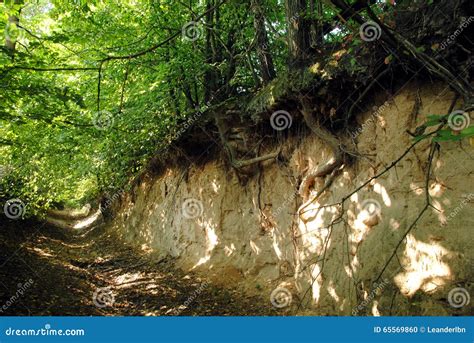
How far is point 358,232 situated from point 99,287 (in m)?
4.84

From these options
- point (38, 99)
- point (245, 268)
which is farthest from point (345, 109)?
point (38, 99)

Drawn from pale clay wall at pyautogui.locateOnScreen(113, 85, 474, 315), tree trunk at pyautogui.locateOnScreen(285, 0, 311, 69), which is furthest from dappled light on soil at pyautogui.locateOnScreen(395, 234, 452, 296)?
tree trunk at pyautogui.locateOnScreen(285, 0, 311, 69)

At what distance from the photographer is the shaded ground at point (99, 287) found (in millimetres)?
5070

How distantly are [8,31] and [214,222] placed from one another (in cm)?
537

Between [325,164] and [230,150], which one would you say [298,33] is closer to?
[325,164]

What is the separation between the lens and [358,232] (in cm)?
462

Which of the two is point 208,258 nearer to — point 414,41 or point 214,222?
point 214,222

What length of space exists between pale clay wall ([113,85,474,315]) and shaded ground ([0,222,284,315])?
0.50m

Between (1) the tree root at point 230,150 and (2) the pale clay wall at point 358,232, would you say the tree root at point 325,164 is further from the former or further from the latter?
(1) the tree root at point 230,150

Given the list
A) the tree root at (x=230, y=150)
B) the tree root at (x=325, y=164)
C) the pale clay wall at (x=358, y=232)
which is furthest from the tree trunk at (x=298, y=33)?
the tree root at (x=230, y=150)

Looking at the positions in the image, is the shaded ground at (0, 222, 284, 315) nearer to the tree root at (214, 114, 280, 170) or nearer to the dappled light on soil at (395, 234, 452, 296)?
the dappled light on soil at (395, 234, 452, 296)

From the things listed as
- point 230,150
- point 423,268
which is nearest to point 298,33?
point 230,150

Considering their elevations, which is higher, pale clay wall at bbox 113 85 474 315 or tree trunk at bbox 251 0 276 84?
tree trunk at bbox 251 0 276 84

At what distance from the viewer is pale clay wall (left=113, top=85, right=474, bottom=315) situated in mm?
3580
